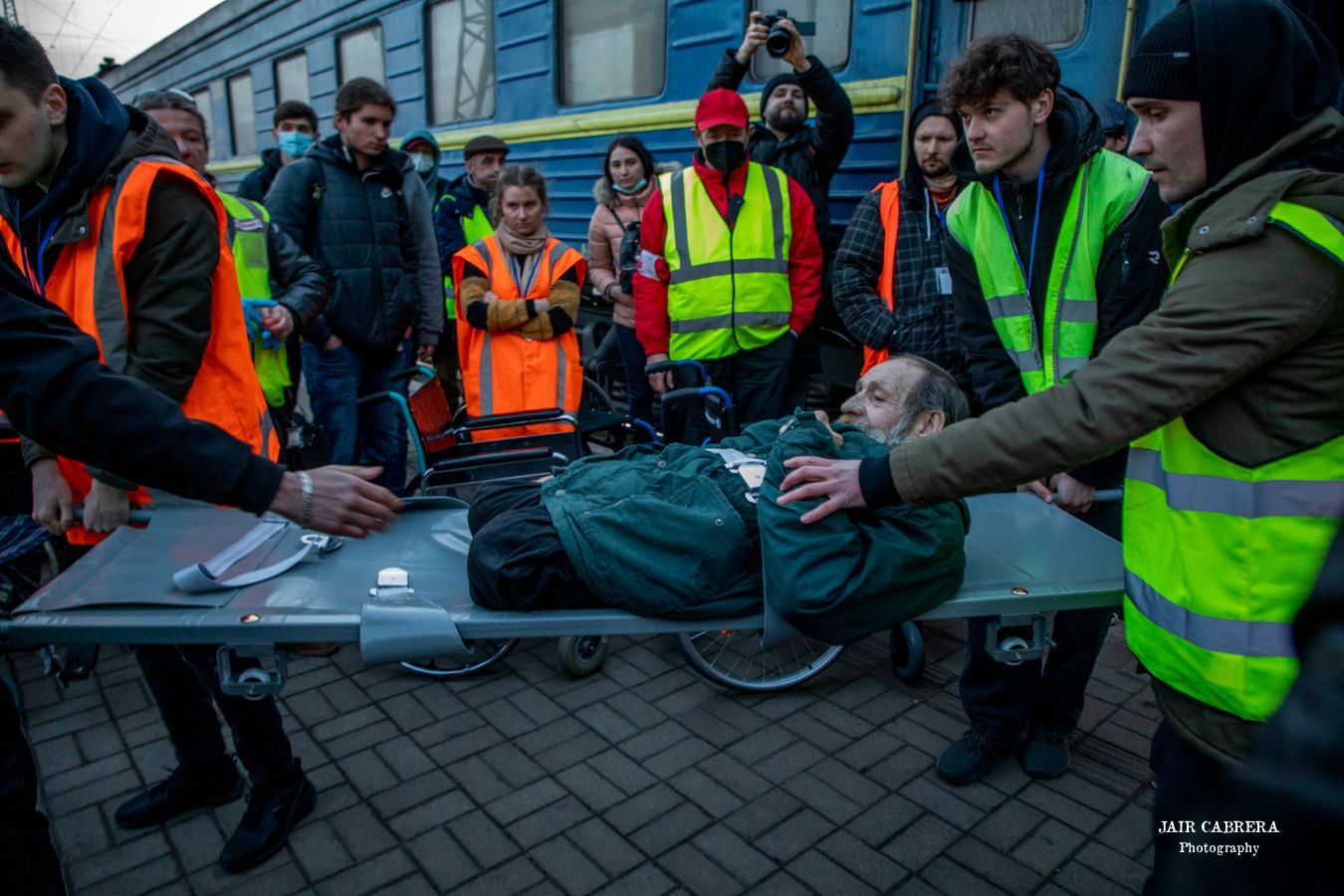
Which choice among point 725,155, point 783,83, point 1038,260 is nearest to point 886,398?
point 1038,260

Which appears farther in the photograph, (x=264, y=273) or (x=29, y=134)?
(x=264, y=273)

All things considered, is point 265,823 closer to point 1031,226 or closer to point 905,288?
point 1031,226

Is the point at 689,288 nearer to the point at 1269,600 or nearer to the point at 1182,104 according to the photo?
the point at 1182,104

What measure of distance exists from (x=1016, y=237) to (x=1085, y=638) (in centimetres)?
122

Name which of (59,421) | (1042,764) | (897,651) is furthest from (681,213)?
(59,421)

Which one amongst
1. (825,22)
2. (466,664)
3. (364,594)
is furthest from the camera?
(825,22)

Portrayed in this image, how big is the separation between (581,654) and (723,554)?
150 cm

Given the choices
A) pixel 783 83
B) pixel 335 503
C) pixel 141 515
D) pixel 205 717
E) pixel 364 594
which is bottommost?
pixel 205 717

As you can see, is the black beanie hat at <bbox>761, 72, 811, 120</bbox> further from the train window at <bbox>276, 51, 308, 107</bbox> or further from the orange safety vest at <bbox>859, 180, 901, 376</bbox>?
the train window at <bbox>276, 51, 308, 107</bbox>

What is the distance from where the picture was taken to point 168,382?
220cm

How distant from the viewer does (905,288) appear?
3.79m

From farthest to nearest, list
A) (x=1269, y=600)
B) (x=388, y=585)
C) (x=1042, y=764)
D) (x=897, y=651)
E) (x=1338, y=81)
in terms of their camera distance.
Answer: (x=897, y=651) < (x=1042, y=764) < (x=388, y=585) < (x=1338, y=81) < (x=1269, y=600)

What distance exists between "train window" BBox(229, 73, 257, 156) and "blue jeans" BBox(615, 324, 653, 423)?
9287 mm

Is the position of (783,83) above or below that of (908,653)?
above
